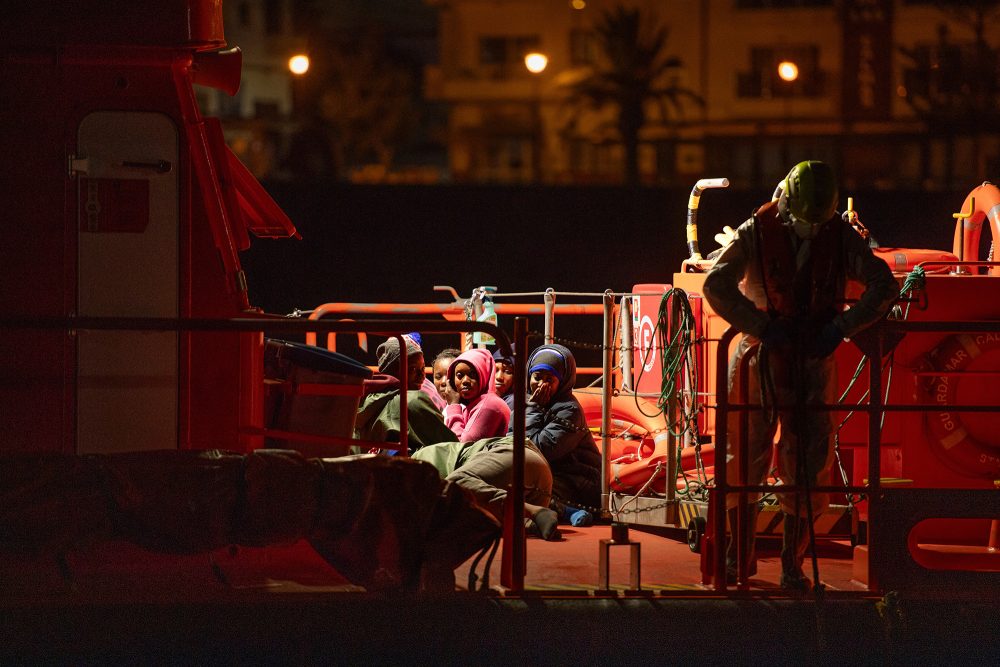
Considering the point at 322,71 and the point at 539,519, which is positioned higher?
the point at 322,71

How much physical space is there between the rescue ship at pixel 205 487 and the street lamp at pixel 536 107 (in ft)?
71.9

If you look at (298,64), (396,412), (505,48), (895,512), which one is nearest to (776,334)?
(895,512)

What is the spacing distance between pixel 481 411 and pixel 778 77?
79.8 ft

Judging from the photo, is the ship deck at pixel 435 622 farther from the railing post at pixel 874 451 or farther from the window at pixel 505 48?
the window at pixel 505 48

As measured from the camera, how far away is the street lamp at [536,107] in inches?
1075

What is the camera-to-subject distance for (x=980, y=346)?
6246 millimetres

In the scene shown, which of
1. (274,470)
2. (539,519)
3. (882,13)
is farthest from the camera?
(882,13)

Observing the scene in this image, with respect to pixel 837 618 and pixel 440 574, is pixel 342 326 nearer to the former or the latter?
pixel 440 574

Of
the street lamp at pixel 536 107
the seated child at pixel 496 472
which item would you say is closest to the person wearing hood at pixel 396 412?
the seated child at pixel 496 472

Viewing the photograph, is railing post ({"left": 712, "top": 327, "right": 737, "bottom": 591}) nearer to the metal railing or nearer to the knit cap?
the metal railing

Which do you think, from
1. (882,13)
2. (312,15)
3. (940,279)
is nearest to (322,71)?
(312,15)

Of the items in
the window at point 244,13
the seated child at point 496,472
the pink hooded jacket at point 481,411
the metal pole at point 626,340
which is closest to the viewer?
the seated child at point 496,472

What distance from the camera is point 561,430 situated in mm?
7438

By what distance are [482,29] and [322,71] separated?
4367 mm
